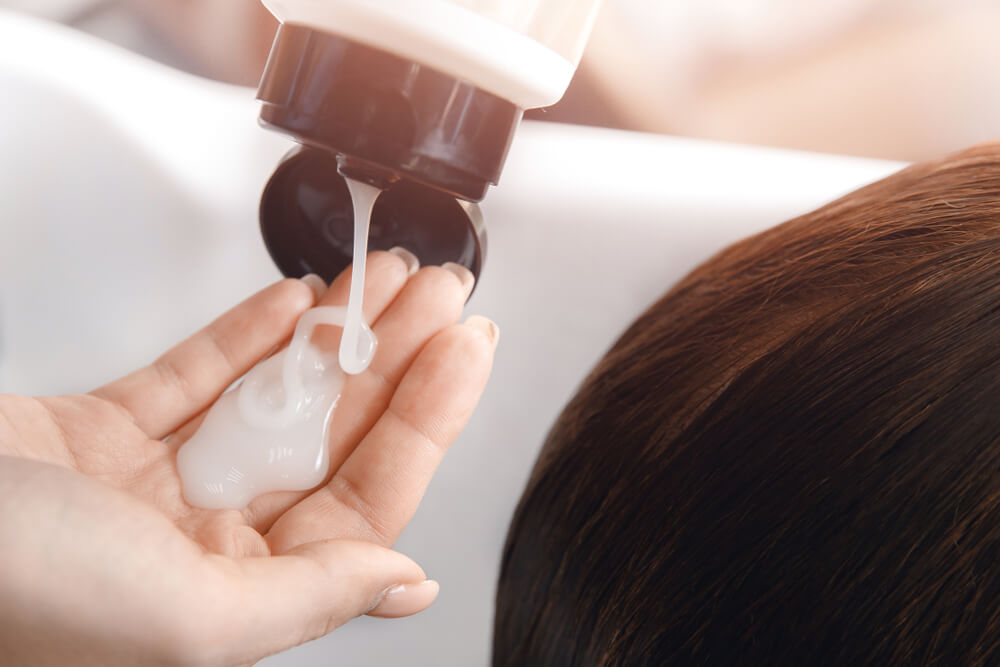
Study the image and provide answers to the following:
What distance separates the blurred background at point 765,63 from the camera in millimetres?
1062

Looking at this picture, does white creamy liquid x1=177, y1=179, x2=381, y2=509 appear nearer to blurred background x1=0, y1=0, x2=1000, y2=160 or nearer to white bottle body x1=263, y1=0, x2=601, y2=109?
white bottle body x1=263, y1=0, x2=601, y2=109

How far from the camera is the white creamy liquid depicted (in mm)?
665

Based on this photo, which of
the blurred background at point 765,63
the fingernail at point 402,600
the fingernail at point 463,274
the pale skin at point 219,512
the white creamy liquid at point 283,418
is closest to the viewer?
the pale skin at point 219,512

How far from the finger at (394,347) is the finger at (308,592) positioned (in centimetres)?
19

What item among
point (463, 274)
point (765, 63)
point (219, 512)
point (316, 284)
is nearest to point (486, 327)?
point (463, 274)

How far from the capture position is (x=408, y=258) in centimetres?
79

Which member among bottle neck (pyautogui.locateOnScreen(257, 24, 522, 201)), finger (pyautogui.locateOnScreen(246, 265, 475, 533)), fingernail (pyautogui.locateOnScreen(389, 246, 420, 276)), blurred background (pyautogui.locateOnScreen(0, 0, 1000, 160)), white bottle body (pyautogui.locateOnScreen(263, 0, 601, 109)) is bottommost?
finger (pyautogui.locateOnScreen(246, 265, 475, 533))

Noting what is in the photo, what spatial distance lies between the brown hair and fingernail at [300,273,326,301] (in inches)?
12.4

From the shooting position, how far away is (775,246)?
694 mm

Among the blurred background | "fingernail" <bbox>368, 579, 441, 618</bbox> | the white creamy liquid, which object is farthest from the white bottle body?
the blurred background

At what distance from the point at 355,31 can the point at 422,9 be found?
53 millimetres

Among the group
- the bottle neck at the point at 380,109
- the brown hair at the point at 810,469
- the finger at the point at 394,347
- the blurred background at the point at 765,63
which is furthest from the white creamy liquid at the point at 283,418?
the blurred background at the point at 765,63

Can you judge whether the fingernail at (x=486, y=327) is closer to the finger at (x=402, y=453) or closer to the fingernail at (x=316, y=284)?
the finger at (x=402, y=453)

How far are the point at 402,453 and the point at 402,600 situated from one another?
15cm
